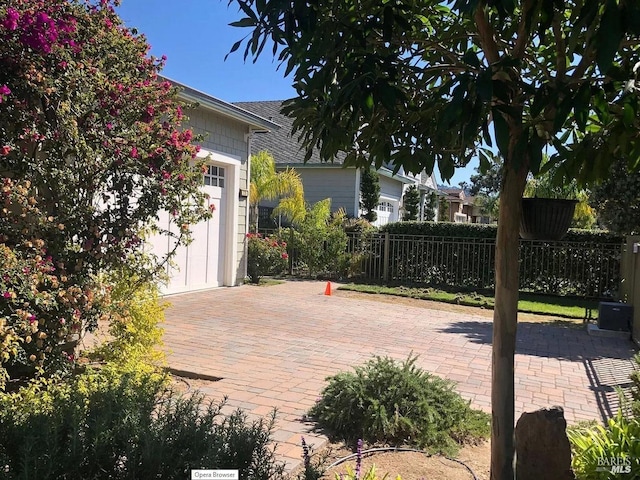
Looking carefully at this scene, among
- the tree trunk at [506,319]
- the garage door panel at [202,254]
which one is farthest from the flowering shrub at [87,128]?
the garage door panel at [202,254]

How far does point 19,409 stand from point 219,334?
4.64 meters

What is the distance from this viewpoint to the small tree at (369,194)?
21297 millimetres

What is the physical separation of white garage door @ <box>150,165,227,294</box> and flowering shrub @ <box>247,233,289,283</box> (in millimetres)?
1471

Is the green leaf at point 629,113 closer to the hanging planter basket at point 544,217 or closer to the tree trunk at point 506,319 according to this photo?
the tree trunk at point 506,319

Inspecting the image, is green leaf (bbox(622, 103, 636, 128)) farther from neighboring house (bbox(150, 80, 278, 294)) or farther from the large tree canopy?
neighboring house (bbox(150, 80, 278, 294))

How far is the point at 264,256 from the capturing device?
15.0m

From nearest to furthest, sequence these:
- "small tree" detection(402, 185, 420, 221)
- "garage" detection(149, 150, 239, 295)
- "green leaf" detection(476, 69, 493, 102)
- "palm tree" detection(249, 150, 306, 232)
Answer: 1. "green leaf" detection(476, 69, 493, 102)
2. "garage" detection(149, 150, 239, 295)
3. "palm tree" detection(249, 150, 306, 232)
4. "small tree" detection(402, 185, 420, 221)

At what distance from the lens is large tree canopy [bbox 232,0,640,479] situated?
1.81 metres

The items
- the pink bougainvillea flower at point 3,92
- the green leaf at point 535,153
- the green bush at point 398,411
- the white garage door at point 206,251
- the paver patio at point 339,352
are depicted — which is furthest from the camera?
the white garage door at point 206,251

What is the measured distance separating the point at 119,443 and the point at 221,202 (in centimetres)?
1049

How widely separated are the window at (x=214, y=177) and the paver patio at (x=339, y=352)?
2.70 meters

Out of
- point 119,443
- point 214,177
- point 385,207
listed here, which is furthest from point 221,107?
point 385,207

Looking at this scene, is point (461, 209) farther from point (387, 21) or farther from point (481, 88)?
point (481, 88)

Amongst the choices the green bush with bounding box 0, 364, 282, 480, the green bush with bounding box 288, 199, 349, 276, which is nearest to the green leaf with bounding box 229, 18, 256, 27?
the green bush with bounding box 0, 364, 282, 480
